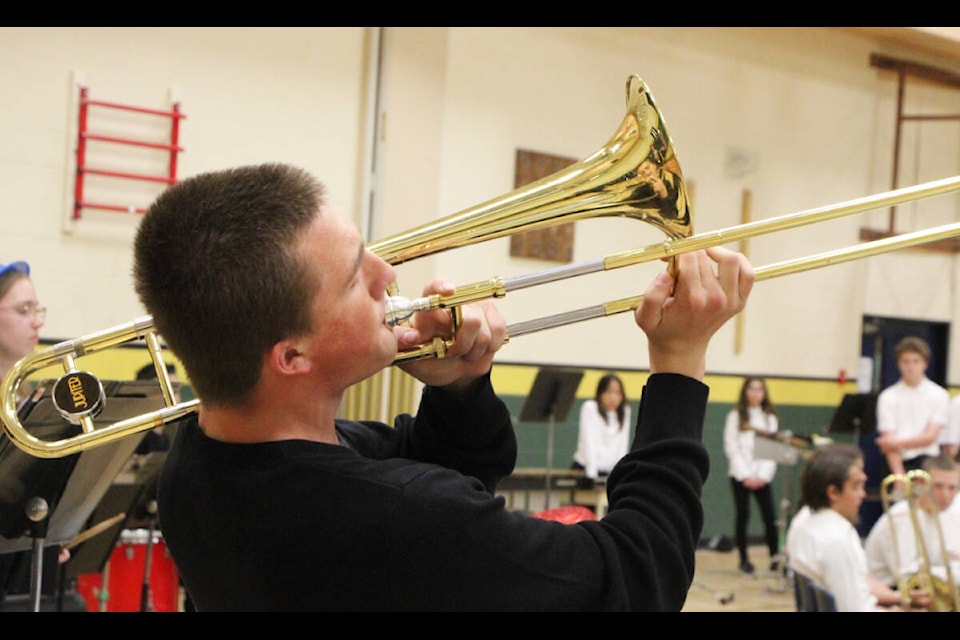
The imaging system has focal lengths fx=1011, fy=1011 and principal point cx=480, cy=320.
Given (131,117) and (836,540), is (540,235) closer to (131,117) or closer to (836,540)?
(131,117)

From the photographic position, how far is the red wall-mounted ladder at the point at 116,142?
253 inches

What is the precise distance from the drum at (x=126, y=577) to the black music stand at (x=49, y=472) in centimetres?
203

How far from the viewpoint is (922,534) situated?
475 cm

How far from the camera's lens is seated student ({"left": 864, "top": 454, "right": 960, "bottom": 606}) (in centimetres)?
474

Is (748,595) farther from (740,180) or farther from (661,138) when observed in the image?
(661,138)

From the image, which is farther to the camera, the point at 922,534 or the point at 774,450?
the point at 774,450

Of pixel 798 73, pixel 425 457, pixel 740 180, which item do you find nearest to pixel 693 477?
pixel 425 457

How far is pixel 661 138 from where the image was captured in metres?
1.73

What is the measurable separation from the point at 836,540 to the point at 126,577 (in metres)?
3.25

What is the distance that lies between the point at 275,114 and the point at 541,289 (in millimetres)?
2705

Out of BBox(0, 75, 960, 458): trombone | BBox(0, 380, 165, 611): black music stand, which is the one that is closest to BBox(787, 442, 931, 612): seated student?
BBox(0, 75, 960, 458): trombone

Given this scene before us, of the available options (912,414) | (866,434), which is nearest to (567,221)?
(912,414)

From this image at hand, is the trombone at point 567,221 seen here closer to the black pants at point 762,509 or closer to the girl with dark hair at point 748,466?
the girl with dark hair at point 748,466

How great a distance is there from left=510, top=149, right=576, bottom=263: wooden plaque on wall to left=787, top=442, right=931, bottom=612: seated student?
4.29 m
